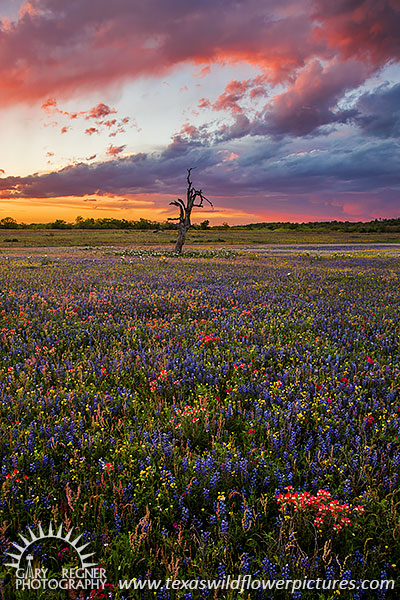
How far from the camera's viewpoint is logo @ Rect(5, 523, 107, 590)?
183 centimetres

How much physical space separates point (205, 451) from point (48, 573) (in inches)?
55.3

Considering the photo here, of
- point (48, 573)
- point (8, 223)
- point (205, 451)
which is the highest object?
point (8, 223)

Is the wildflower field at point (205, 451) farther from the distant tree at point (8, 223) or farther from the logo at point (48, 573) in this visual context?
the distant tree at point (8, 223)

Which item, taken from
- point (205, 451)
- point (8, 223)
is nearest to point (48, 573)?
point (205, 451)

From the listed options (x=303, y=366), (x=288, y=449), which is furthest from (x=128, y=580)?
(x=303, y=366)

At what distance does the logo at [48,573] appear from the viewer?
183 cm

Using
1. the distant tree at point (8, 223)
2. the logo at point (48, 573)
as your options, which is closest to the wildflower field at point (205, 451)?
the logo at point (48, 573)

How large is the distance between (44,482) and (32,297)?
7.21 meters

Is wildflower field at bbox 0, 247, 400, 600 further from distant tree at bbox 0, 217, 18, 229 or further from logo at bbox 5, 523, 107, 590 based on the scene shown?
distant tree at bbox 0, 217, 18, 229

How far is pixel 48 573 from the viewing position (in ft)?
6.28

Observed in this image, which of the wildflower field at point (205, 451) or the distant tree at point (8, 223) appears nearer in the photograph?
the wildflower field at point (205, 451)

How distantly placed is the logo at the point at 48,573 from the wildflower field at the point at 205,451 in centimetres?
6

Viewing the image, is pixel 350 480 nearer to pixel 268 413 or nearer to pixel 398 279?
pixel 268 413

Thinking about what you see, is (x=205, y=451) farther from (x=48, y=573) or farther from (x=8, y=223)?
(x=8, y=223)
